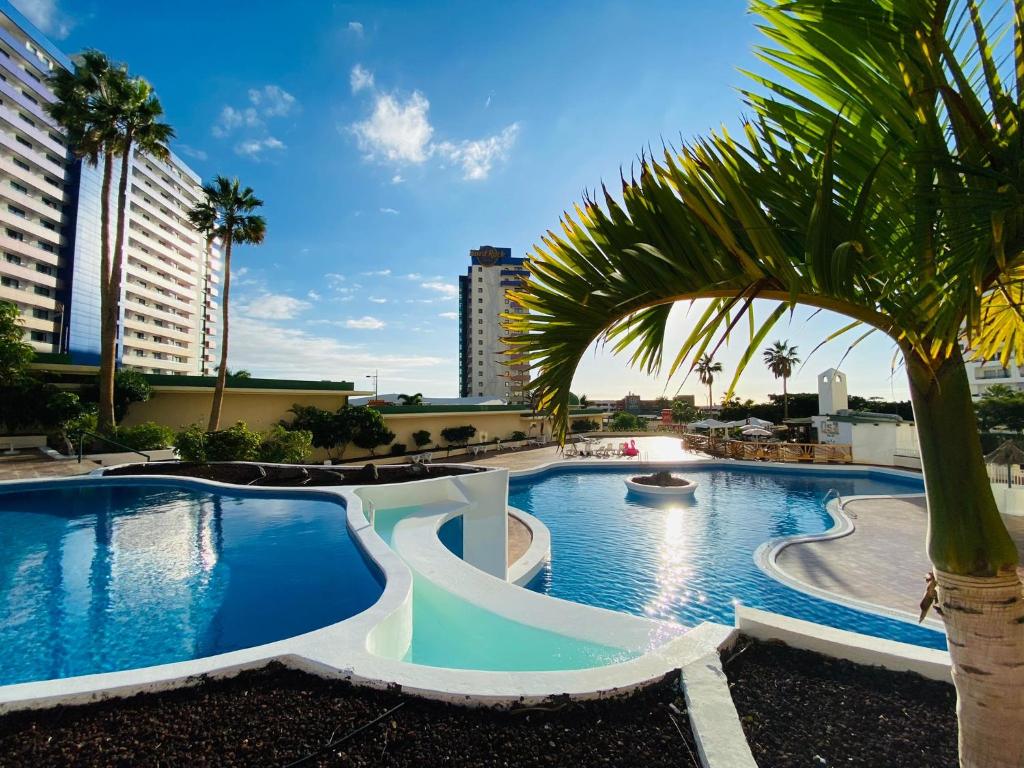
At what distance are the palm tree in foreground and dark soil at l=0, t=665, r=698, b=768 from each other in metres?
1.33

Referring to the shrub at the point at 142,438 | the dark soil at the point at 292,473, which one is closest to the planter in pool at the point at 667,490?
the dark soil at the point at 292,473

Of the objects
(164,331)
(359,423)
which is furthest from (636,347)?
(164,331)

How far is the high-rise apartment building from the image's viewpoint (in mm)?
75312

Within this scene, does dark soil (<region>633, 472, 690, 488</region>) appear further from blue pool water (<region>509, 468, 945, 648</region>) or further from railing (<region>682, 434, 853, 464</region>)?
railing (<region>682, 434, 853, 464</region>)

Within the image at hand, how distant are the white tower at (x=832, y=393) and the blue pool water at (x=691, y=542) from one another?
722 centimetres

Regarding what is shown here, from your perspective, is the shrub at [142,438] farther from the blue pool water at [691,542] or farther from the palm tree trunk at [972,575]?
the palm tree trunk at [972,575]

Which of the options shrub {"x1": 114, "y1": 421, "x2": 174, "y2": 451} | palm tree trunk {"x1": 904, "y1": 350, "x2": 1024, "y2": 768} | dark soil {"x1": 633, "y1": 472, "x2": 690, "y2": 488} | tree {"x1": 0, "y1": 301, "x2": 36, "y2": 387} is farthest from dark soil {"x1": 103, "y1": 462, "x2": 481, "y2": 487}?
palm tree trunk {"x1": 904, "y1": 350, "x2": 1024, "y2": 768}

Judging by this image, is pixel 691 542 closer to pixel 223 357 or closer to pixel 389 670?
pixel 389 670

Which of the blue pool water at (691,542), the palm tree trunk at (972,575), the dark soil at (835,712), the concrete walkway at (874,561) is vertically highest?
the palm tree trunk at (972,575)

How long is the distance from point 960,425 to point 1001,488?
46.6 ft

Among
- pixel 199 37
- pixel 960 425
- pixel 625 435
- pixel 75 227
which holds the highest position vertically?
pixel 75 227

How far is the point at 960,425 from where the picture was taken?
1651 mm

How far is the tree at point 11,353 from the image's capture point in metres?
18.4

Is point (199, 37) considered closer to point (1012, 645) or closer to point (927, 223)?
point (927, 223)
